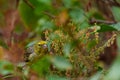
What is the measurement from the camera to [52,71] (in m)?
1.11

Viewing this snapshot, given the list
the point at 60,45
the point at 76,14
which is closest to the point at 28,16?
the point at 60,45

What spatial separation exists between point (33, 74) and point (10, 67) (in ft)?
0.34

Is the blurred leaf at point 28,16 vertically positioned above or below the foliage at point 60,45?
above

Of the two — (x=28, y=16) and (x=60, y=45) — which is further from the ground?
(x=28, y=16)

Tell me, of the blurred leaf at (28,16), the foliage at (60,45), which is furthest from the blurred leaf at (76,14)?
the blurred leaf at (28,16)

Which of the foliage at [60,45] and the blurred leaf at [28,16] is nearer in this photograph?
the foliage at [60,45]

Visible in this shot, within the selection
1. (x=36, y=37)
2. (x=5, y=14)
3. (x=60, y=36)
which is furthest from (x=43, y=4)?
(x=5, y=14)

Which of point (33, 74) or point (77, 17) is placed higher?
point (77, 17)

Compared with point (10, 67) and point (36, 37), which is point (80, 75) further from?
point (36, 37)

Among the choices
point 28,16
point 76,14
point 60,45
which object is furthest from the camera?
point 28,16

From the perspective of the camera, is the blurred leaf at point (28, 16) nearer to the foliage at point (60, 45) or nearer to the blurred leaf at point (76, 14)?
the foliage at point (60, 45)

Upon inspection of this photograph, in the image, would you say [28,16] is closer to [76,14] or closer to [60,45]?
[60,45]

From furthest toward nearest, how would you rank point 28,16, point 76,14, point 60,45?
Result: point 28,16 < point 60,45 < point 76,14

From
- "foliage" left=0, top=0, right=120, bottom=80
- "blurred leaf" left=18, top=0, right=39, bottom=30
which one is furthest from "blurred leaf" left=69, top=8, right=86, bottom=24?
"blurred leaf" left=18, top=0, right=39, bottom=30
